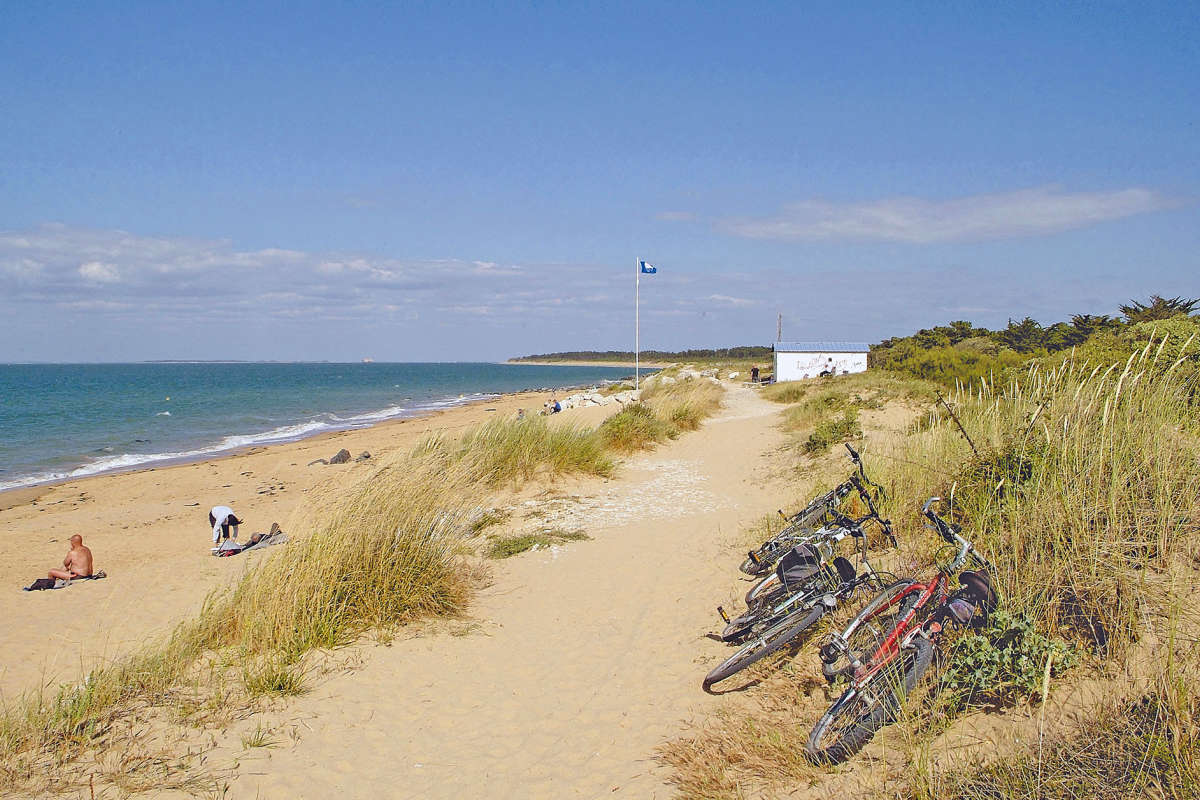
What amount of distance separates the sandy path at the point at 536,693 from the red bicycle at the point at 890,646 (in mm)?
978

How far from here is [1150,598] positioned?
3566mm

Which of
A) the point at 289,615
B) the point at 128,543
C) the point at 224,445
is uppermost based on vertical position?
the point at 289,615

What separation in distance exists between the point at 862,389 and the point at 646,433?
9.62 m

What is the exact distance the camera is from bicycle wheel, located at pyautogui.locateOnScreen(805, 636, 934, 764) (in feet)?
11.3

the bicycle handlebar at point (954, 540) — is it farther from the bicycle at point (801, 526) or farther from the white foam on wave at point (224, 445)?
the white foam on wave at point (224, 445)

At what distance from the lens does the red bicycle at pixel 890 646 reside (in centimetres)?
346

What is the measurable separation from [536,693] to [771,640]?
1.81 m

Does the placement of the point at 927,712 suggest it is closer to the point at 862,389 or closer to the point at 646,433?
the point at 646,433

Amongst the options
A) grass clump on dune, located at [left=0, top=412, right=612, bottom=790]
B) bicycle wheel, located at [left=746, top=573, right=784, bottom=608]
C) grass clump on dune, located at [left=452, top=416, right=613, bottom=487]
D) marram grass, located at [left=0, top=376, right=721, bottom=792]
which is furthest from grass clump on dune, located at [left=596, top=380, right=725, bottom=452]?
bicycle wheel, located at [left=746, top=573, right=784, bottom=608]

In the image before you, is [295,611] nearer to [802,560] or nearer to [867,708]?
[802,560]

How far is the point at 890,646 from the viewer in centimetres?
364

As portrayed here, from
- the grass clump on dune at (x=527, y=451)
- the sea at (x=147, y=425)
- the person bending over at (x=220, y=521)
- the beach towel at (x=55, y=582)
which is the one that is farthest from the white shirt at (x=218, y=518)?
the sea at (x=147, y=425)

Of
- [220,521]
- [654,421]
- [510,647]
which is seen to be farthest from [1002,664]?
[654,421]

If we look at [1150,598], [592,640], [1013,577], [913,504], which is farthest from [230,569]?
[1150,598]
